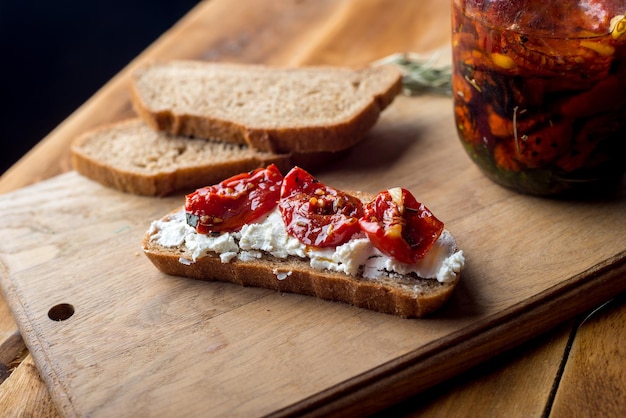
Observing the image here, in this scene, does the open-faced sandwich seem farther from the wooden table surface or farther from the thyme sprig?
the thyme sprig

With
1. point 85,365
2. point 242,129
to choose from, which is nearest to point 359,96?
point 242,129

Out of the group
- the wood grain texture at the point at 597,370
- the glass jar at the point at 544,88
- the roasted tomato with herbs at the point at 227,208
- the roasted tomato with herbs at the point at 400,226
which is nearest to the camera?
the wood grain texture at the point at 597,370

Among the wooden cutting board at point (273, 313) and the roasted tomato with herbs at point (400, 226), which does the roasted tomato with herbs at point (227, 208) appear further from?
the roasted tomato with herbs at point (400, 226)

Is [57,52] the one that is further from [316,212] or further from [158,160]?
[316,212]

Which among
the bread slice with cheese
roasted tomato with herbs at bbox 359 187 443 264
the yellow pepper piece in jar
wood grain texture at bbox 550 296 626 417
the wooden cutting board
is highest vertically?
the yellow pepper piece in jar

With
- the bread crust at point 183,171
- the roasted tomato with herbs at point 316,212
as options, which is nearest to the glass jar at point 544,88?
the roasted tomato with herbs at point 316,212

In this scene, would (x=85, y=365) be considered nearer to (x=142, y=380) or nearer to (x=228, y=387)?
(x=142, y=380)

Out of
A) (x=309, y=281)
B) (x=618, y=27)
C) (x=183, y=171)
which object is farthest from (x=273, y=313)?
(x=618, y=27)

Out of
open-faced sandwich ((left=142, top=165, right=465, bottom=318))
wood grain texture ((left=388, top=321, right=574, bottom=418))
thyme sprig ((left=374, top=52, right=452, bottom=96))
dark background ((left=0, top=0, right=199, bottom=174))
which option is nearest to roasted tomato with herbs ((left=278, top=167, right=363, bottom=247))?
open-faced sandwich ((left=142, top=165, right=465, bottom=318))

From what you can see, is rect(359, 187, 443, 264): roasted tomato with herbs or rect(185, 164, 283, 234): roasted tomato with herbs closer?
rect(359, 187, 443, 264): roasted tomato with herbs
